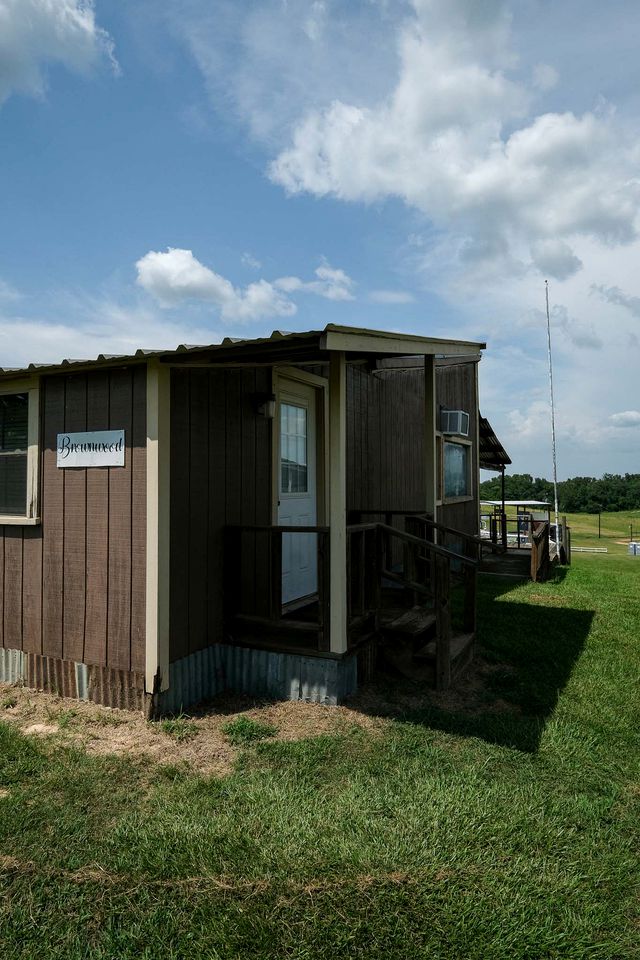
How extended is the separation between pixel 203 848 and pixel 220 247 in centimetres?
629

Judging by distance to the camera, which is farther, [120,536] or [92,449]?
[92,449]

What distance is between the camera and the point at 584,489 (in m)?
72.2

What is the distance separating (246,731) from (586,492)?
2998 inches

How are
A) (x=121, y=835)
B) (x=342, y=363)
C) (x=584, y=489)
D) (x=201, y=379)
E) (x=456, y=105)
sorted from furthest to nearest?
1. (x=584, y=489)
2. (x=456, y=105)
3. (x=201, y=379)
4. (x=342, y=363)
5. (x=121, y=835)

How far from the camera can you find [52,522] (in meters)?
4.25

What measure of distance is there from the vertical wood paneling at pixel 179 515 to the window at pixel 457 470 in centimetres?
A: 669

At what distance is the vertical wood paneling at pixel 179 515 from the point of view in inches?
151

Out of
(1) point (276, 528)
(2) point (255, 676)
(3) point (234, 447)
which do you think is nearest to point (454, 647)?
(2) point (255, 676)

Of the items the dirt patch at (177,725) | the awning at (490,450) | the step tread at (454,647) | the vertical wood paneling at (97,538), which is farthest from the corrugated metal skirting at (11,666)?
the awning at (490,450)

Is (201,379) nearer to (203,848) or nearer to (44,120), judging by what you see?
(203,848)

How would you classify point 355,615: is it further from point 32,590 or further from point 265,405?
point 32,590

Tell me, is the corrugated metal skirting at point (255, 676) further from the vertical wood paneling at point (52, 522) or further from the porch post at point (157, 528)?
the vertical wood paneling at point (52, 522)

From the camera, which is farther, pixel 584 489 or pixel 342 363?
pixel 584 489

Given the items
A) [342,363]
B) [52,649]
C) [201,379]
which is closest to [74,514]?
[52,649]
